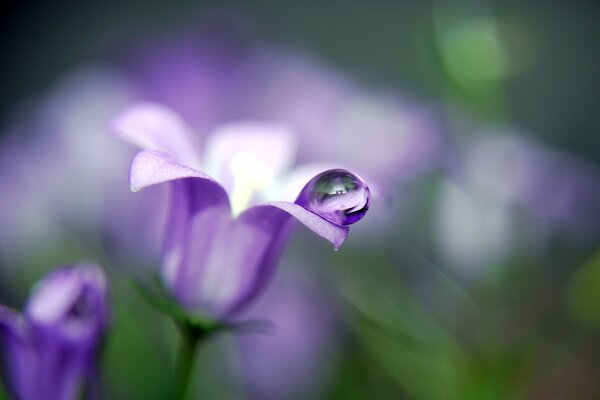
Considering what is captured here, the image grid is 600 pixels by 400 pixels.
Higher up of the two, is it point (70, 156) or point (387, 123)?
point (387, 123)

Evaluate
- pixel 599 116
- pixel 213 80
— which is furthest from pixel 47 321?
pixel 599 116

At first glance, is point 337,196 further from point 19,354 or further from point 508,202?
point 508,202

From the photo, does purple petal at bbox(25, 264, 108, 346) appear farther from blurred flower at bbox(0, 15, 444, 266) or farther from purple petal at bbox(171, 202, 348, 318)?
blurred flower at bbox(0, 15, 444, 266)

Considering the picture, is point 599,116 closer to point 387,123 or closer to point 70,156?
point 387,123

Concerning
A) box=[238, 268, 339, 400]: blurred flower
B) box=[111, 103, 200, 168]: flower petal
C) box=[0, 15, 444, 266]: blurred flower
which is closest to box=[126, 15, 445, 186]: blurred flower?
box=[0, 15, 444, 266]: blurred flower

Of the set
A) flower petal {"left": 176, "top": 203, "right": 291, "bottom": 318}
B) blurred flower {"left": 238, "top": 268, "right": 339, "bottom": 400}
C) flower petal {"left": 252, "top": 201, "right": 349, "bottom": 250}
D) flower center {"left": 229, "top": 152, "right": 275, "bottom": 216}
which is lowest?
blurred flower {"left": 238, "top": 268, "right": 339, "bottom": 400}

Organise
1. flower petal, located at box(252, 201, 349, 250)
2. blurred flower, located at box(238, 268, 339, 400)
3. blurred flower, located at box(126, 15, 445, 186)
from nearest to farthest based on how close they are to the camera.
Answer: flower petal, located at box(252, 201, 349, 250)
blurred flower, located at box(238, 268, 339, 400)
blurred flower, located at box(126, 15, 445, 186)

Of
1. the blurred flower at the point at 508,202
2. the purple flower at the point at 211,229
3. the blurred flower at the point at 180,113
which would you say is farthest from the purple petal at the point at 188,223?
the blurred flower at the point at 508,202
